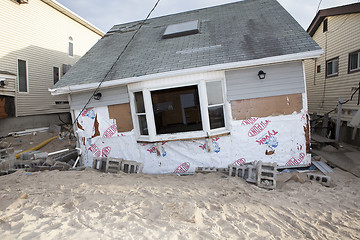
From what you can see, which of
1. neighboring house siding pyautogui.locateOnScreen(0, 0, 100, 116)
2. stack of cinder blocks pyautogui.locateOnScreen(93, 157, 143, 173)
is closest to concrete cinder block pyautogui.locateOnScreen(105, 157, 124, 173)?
stack of cinder blocks pyautogui.locateOnScreen(93, 157, 143, 173)

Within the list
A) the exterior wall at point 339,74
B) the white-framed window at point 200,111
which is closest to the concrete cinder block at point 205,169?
the white-framed window at point 200,111

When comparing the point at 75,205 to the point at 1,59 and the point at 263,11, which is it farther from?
the point at 1,59

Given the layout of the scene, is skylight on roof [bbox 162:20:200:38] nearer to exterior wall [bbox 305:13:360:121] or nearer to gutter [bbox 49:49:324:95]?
gutter [bbox 49:49:324:95]

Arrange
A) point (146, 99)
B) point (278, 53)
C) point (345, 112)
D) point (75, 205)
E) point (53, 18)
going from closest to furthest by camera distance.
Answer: point (75, 205) → point (278, 53) → point (146, 99) → point (345, 112) → point (53, 18)

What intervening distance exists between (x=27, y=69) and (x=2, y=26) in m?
2.29

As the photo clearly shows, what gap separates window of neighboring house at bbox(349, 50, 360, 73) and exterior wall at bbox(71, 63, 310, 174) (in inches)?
204

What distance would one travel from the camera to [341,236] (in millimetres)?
2988

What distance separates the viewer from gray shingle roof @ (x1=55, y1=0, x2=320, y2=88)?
18.9 feet

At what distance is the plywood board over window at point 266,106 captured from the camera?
18.6ft

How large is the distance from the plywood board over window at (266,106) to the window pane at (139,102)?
2576mm

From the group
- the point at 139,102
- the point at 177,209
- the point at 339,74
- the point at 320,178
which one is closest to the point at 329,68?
the point at 339,74

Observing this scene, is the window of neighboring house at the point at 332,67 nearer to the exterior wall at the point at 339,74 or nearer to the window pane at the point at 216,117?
the exterior wall at the point at 339,74

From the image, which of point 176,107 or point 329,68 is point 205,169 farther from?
point 329,68

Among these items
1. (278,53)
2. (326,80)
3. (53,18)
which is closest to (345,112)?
(326,80)
